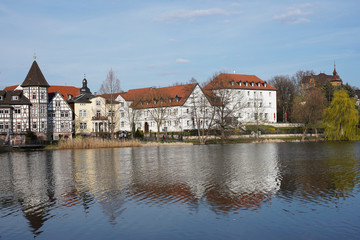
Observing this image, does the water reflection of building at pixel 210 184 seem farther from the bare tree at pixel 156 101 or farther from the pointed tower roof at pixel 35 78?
the bare tree at pixel 156 101

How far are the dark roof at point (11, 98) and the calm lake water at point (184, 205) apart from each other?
168 feet

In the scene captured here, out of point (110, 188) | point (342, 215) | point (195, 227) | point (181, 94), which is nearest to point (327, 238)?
point (342, 215)

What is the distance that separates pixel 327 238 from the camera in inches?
449

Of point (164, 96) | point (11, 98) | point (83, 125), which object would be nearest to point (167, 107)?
point (164, 96)

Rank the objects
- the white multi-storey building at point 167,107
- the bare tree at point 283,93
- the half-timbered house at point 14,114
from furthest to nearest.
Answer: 1. the bare tree at point 283,93
2. the white multi-storey building at point 167,107
3. the half-timbered house at point 14,114

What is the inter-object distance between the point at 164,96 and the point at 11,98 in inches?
1136

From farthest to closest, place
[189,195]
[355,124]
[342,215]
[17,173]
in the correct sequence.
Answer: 1. [355,124]
2. [17,173]
3. [189,195]
4. [342,215]

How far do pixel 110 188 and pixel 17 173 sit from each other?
10.5m

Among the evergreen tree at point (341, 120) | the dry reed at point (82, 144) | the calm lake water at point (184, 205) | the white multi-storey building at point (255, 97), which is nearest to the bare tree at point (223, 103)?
the evergreen tree at point (341, 120)

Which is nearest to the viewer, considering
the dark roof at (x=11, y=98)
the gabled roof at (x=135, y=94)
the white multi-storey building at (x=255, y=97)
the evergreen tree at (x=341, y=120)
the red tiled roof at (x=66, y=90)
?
the evergreen tree at (x=341, y=120)

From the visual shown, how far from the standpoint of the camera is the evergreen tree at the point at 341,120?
6950 cm

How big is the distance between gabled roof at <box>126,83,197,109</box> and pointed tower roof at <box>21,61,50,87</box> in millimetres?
18249

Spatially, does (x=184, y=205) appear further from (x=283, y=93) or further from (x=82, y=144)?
(x=283, y=93)

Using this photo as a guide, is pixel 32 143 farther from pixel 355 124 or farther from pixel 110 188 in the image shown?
pixel 355 124
